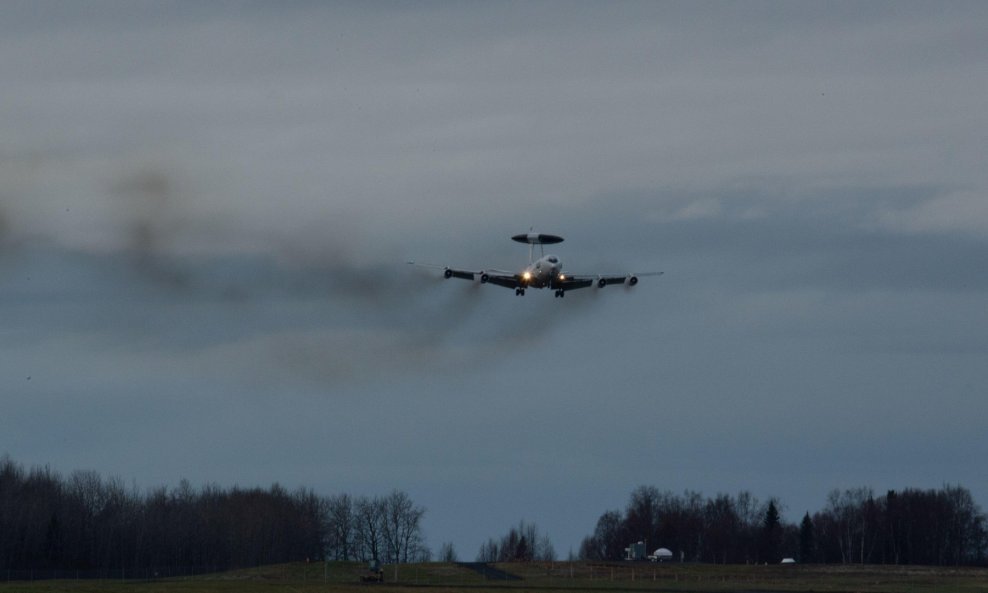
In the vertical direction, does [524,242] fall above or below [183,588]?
above

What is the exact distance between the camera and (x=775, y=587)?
173375 millimetres

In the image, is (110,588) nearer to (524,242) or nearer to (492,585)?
(492,585)

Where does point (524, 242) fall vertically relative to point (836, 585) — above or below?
above

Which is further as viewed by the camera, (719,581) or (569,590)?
(719,581)

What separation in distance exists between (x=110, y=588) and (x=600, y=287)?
197 feet

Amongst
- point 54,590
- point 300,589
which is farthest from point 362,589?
point 54,590

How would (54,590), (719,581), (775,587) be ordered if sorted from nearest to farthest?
(54,590), (775,587), (719,581)

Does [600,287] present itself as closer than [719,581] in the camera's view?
Yes

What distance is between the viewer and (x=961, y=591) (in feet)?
536

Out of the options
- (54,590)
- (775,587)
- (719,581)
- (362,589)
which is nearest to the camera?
(54,590)

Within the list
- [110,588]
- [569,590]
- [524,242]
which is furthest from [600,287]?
[110,588]

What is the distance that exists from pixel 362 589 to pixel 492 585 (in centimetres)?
1628

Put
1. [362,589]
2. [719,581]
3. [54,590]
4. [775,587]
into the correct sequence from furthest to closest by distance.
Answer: [719,581]
[775,587]
[362,589]
[54,590]

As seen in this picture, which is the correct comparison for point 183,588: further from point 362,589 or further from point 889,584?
point 889,584
